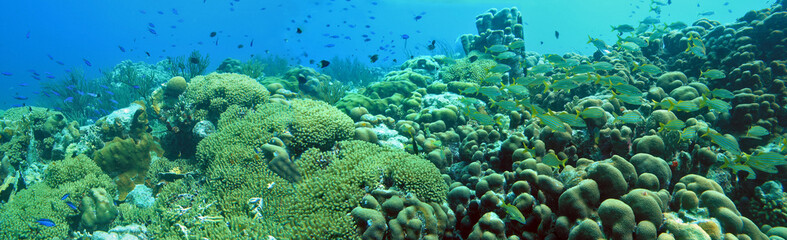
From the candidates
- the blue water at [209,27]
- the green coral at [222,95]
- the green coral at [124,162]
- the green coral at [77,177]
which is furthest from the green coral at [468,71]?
the blue water at [209,27]

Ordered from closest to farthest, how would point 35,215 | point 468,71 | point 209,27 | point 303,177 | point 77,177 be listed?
point 303,177
point 35,215
point 77,177
point 468,71
point 209,27

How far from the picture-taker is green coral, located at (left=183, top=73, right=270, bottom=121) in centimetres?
723

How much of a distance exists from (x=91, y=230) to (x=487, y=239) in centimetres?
731

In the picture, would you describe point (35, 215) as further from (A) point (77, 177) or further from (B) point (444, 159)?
(B) point (444, 159)

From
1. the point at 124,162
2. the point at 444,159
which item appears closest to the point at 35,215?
the point at 124,162

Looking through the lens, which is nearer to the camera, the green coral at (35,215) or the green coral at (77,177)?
the green coral at (35,215)

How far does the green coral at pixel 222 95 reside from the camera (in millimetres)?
7227

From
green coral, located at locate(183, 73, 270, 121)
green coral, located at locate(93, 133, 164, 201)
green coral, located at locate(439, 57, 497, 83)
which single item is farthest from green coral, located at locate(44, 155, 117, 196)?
green coral, located at locate(439, 57, 497, 83)

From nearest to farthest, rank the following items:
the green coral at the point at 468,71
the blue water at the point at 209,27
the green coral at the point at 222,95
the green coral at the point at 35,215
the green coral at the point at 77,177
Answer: the green coral at the point at 35,215 < the green coral at the point at 77,177 < the green coral at the point at 222,95 < the green coral at the point at 468,71 < the blue water at the point at 209,27

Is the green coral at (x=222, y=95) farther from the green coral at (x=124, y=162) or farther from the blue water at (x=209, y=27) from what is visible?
the blue water at (x=209, y=27)

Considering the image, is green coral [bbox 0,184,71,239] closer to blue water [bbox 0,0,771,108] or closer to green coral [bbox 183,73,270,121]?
green coral [bbox 183,73,270,121]

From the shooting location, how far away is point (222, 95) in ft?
24.0

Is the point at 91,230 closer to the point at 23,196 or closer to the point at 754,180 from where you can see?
the point at 23,196

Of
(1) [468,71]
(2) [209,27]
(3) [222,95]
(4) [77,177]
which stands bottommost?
(2) [209,27]
